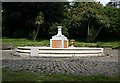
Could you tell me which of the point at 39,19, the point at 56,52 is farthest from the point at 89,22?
the point at 56,52

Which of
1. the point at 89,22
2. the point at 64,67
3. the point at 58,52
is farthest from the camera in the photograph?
the point at 89,22

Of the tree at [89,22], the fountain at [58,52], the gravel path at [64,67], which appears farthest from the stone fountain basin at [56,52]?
the tree at [89,22]

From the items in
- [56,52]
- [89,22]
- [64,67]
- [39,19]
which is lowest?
[64,67]

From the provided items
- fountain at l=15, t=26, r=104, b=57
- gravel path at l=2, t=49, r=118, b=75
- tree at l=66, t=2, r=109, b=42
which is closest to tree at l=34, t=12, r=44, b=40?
tree at l=66, t=2, r=109, b=42

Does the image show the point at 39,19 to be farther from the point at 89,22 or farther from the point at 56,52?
the point at 56,52

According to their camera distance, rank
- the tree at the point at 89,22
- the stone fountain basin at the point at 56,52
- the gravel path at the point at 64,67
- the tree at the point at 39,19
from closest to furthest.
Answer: the gravel path at the point at 64,67, the stone fountain basin at the point at 56,52, the tree at the point at 89,22, the tree at the point at 39,19

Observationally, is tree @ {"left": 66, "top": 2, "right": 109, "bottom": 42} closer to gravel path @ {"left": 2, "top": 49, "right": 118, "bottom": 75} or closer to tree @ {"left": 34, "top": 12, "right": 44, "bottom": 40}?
tree @ {"left": 34, "top": 12, "right": 44, "bottom": 40}

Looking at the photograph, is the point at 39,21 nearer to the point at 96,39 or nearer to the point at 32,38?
the point at 32,38

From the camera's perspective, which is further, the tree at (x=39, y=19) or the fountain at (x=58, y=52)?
the tree at (x=39, y=19)

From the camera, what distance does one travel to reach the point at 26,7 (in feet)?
121

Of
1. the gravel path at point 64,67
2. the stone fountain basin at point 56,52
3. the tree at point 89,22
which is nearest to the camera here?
the gravel path at point 64,67

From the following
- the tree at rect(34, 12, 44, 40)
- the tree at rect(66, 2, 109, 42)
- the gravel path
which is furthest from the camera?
the tree at rect(34, 12, 44, 40)

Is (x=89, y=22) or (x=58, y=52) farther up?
(x=89, y=22)

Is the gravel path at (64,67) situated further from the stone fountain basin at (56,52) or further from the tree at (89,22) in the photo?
the tree at (89,22)
